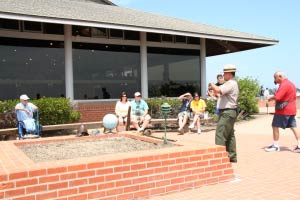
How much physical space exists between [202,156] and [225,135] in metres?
1.25

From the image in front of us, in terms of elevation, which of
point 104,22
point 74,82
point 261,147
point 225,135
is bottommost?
point 261,147

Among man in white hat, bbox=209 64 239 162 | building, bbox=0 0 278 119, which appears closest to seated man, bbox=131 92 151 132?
building, bbox=0 0 278 119

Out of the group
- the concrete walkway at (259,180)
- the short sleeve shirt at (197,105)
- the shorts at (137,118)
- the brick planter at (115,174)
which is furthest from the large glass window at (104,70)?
A: the brick planter at (115,174)

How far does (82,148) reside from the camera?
5980 mm

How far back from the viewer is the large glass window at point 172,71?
51.8 feet

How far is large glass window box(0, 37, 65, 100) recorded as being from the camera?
1258 cm

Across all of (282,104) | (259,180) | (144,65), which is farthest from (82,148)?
(144,65)

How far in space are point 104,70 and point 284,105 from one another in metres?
8.30

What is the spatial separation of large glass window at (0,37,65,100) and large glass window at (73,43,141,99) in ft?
2.22

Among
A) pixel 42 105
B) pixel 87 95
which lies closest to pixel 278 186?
pixel 42 105

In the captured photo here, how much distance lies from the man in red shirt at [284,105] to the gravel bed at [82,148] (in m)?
3.09

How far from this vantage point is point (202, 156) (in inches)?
202

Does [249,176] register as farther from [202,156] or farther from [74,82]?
[74,82]

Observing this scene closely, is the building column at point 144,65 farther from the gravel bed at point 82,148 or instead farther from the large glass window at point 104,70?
the gravel bed at point 82,148
